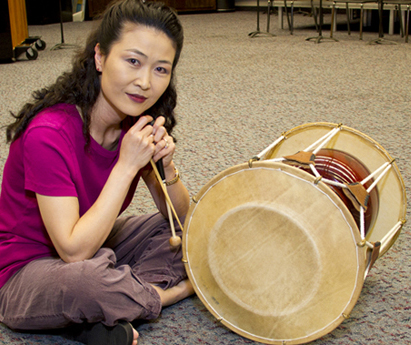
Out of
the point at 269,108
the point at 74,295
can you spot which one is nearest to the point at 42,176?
the point at 74,295

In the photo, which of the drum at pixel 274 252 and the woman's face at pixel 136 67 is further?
the woman's face at pixel 136 67

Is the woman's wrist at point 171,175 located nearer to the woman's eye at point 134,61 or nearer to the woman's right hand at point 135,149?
the woman's right hand at point 135,149

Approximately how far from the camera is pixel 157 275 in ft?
4.35

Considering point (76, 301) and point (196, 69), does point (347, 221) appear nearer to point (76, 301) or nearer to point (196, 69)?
point (76, 301)

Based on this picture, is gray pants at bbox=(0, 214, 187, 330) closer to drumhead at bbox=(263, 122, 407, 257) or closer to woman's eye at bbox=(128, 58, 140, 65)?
woman's eye at bbox=(128, 58, 140, 65)

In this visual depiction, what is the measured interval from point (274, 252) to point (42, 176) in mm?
498

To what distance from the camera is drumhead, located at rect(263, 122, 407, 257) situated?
1415mm

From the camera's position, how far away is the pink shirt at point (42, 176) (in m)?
1.08

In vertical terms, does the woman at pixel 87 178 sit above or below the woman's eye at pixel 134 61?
below

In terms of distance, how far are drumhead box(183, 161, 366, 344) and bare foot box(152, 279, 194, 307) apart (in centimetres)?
16

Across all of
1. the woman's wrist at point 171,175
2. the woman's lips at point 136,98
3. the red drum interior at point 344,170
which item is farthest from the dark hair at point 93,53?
the red drum interior at point 344,170

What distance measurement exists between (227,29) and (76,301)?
612 centimetres

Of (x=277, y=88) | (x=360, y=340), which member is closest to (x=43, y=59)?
(x=277, y=88)

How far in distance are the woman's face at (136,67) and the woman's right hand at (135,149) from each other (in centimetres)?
5
